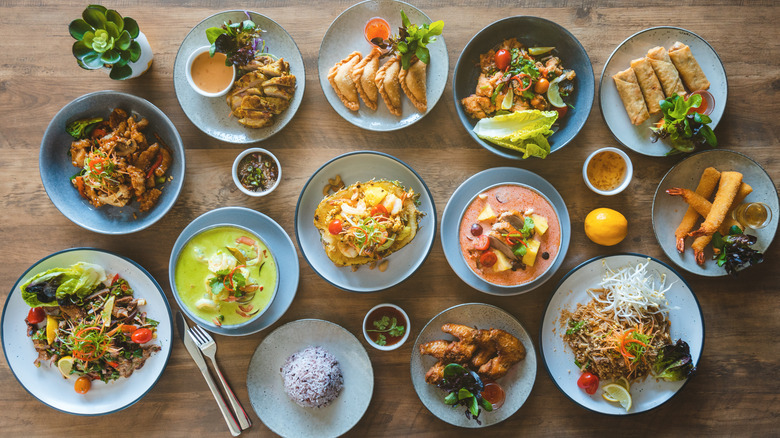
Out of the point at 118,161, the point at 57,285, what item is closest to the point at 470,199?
the point at 118,161

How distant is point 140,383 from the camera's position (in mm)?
3123

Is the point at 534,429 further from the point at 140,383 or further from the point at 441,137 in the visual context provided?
the point at 140,383

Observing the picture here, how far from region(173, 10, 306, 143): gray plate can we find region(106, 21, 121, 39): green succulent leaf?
1.16 feet

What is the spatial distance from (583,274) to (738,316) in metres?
1.25

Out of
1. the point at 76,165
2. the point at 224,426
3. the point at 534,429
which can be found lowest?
the point at 224,426

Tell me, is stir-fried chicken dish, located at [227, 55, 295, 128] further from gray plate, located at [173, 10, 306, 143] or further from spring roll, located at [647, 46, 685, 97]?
spring roll, located at [647, 46, 685, 97]

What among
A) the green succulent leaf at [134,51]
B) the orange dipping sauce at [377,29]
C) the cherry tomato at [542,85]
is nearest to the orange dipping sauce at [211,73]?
the green succulent leaf at [134,51]

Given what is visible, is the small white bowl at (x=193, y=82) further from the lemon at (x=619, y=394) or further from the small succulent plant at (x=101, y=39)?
the lemon at (x=619, y=394)

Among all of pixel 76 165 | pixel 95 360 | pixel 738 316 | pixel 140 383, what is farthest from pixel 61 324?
pixel 738 316

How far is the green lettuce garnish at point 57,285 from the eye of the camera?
2955 millimetres

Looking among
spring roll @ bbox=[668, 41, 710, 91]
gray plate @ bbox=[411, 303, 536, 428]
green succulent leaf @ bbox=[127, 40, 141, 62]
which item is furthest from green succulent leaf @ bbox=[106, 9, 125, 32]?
spring roll @ bbox=[668, 41, 710, 91]

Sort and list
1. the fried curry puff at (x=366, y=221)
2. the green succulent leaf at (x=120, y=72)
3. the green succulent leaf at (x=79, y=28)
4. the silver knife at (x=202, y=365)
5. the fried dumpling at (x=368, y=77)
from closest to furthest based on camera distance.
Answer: the fried curry puff at (x=366, y=221), the green succulent leaf at (x=79, y=28), the green succulent leaf at (x=120, y=72), the fried dumpling at (x=368, y=77), the silver knife at (x=202, y=365)

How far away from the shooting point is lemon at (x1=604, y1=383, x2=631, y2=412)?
3.03 meters

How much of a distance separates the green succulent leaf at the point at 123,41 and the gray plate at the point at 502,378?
2.60 m
